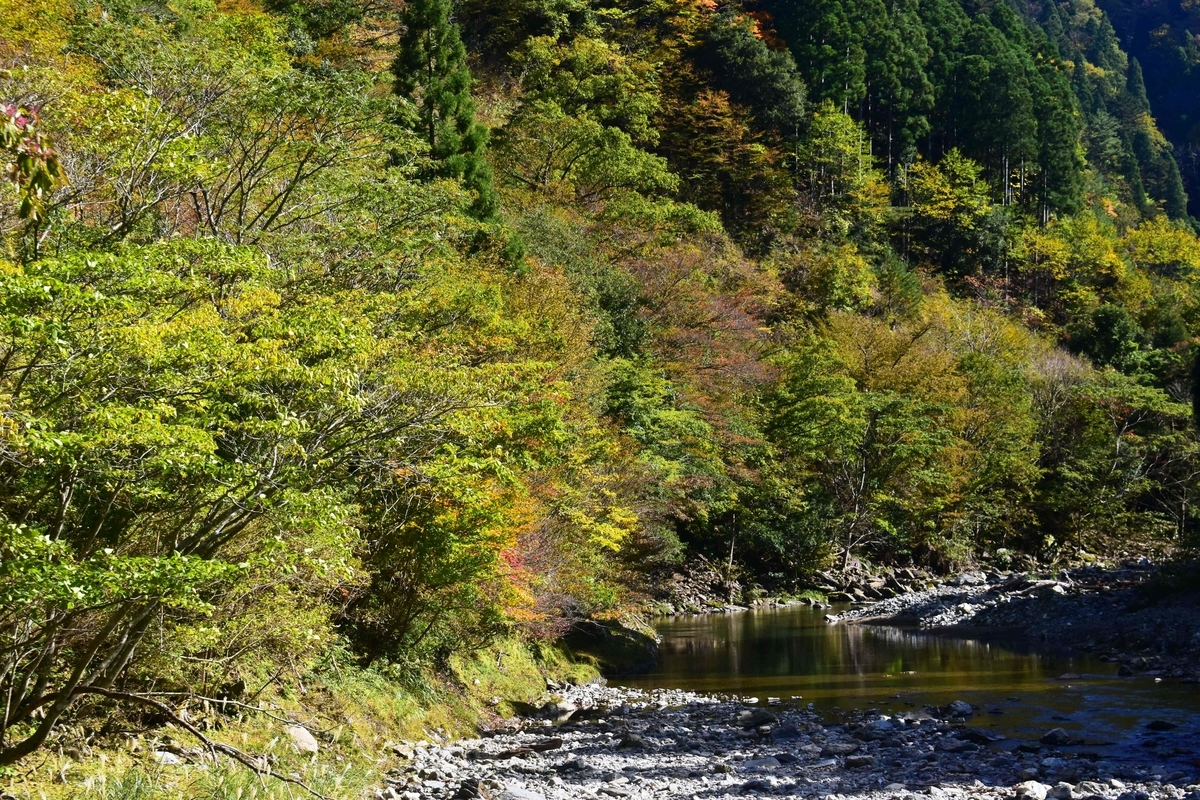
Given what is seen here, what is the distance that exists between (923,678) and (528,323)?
11.1m

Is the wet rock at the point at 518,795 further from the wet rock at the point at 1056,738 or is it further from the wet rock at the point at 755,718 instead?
the wet rock at the point at 1056,738

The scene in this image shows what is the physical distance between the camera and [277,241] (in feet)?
51.1

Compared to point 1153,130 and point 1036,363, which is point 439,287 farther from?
point 1153,130

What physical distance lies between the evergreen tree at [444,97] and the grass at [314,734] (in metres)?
15.5

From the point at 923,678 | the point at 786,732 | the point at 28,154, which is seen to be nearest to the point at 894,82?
the point at 923,678

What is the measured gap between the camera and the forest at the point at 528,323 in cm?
823

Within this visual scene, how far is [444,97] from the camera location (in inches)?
1215

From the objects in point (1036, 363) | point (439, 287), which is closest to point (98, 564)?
point (439, 287)

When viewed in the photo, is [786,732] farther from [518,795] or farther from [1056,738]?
[518,795]

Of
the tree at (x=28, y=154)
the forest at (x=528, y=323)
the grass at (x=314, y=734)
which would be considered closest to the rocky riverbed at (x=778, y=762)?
the grass at (x=314, y=734)

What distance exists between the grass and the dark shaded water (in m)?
5.35

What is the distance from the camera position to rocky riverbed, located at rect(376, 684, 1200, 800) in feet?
37.1

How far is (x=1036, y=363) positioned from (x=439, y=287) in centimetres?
4066

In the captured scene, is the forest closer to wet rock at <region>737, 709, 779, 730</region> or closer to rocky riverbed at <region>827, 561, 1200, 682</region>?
rocky riverbed at <region>827, 561, 1200, 682</region>
